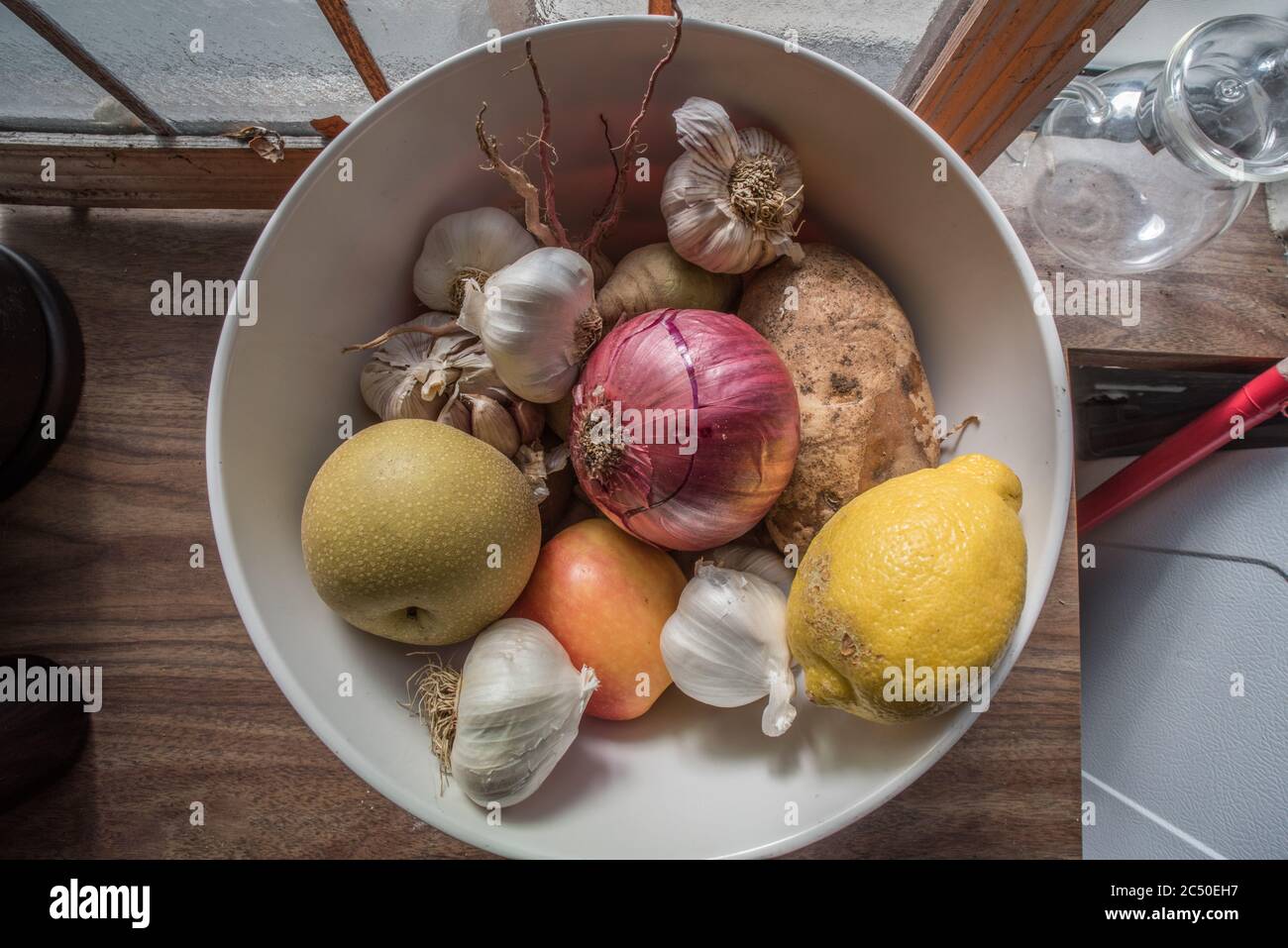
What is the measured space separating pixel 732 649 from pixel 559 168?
0.43 m

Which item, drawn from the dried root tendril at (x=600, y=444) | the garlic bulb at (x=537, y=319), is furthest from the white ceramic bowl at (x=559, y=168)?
the dried root tendril at (x=600, y=444)

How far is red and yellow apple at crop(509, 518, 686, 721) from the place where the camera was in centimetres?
59

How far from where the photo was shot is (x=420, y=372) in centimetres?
63

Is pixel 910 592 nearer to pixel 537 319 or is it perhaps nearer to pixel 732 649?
pixel 732 649

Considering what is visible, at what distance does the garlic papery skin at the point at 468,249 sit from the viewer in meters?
0.64

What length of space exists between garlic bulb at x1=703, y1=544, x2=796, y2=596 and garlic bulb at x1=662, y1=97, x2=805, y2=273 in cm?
25

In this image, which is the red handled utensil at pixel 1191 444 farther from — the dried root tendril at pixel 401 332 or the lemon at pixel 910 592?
the dried root tendril at pixel 401 332

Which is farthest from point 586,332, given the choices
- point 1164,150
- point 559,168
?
point 1164,150

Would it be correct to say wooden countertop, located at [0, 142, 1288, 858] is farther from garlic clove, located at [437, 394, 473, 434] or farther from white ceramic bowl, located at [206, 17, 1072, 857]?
garlic clove, located at [437, 394, 473, 434]

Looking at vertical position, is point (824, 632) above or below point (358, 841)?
above
